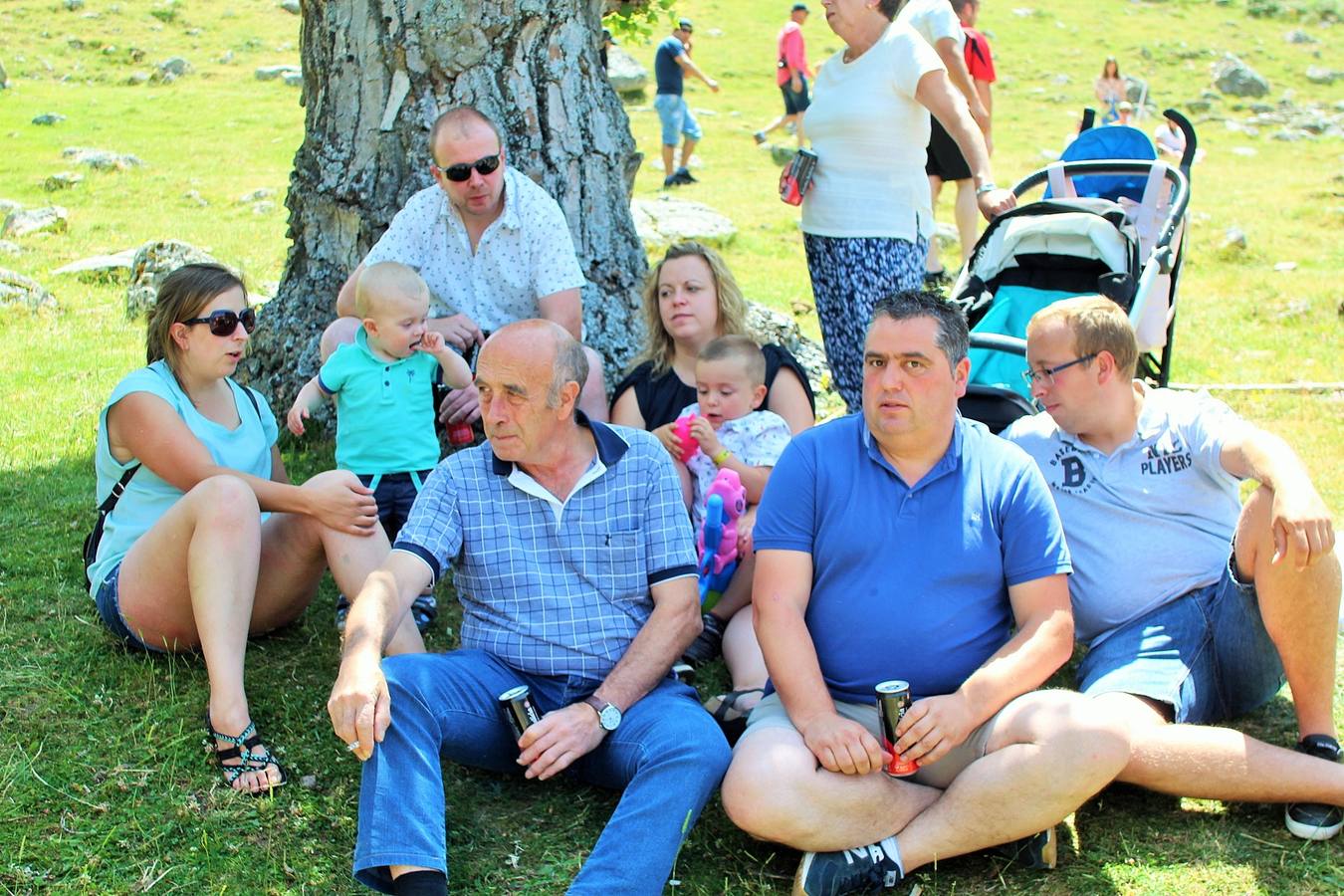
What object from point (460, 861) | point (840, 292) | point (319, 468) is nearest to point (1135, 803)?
point (460, 861)

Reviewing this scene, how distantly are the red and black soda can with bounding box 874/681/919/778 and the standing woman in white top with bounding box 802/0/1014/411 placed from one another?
2.45 meters

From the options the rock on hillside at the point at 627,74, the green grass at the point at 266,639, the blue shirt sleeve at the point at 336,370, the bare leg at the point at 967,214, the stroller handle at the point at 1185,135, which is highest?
the stroller handle at the point at 1185,135

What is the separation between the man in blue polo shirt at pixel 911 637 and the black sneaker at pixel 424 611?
1.56 m

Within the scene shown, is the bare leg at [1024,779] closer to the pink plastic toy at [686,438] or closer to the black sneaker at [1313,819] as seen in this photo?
the black sneaker at [1313,819]

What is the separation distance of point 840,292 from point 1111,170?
125 centimetres

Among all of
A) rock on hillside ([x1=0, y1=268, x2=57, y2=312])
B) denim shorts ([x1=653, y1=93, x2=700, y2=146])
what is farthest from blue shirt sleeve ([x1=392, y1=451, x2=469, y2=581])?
denim shorts ([x1=653, y1=93, x2=700, y2=146])

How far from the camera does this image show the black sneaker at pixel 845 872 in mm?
3088

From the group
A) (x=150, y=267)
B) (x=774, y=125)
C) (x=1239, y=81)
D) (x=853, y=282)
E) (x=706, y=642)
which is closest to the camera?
(x=706, y=642)

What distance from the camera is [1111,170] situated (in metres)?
5.45

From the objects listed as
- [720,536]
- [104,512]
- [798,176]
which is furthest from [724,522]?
[104,512]

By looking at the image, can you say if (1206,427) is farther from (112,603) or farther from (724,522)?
(112,603)

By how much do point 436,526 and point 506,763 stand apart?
680mm

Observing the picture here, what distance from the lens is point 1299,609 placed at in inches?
136

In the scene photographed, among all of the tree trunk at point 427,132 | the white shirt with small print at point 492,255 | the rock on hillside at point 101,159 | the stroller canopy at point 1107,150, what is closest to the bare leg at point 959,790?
the white shirt with small print at point 492,255
